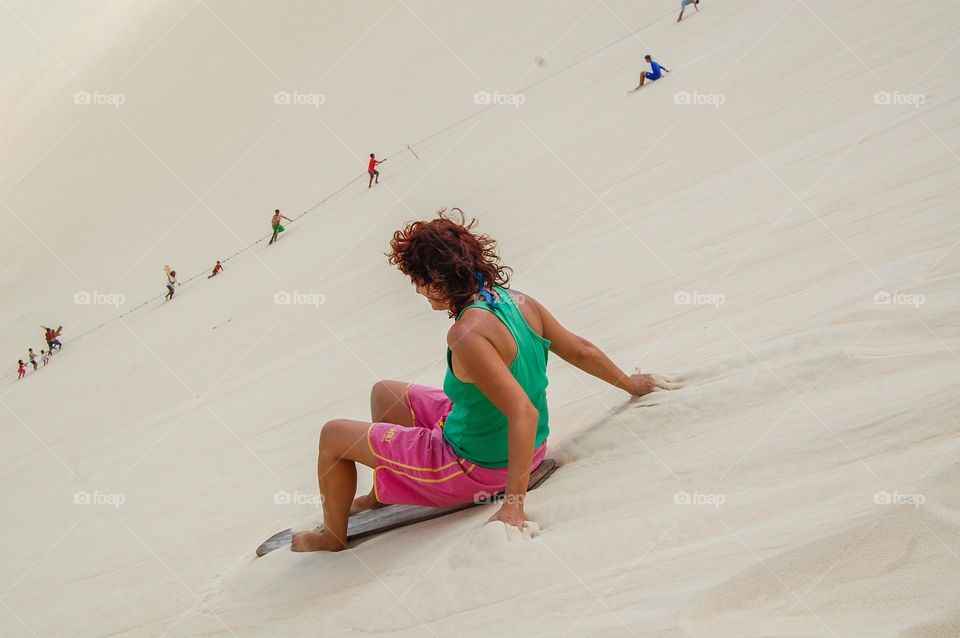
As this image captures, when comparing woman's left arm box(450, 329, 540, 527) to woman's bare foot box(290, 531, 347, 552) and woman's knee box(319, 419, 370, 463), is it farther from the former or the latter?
woman's bare foot box(290, 531, 347, 552)

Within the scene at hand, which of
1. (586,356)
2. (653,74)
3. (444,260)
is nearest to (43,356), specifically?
(653,74)

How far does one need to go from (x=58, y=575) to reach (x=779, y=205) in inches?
176

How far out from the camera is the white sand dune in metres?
1.96

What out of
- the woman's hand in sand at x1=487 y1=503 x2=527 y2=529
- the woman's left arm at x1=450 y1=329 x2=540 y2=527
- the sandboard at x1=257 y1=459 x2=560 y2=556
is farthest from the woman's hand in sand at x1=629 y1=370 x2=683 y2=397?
the woman's hand in sand at x1=487 y1=503 x2=527 y2=529

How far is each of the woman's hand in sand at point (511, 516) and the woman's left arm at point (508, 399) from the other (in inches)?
0.5

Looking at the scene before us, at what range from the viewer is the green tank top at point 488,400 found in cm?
274

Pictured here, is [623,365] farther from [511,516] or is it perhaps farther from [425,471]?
[511,516]

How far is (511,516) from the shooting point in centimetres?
246

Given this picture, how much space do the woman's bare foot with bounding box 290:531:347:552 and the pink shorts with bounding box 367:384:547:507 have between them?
0.23 meters

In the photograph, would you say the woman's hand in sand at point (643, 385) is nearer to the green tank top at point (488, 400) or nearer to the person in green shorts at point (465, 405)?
the person in green shorts at point (465, 405)

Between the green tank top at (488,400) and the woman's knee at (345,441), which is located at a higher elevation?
the woman's knee at (345,441)

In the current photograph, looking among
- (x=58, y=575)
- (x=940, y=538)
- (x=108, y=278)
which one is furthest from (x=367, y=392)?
(x=108, y=278)

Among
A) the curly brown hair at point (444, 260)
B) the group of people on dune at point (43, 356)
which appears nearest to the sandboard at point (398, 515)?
the curly brown hair at point (444, 260)

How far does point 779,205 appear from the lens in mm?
5082
